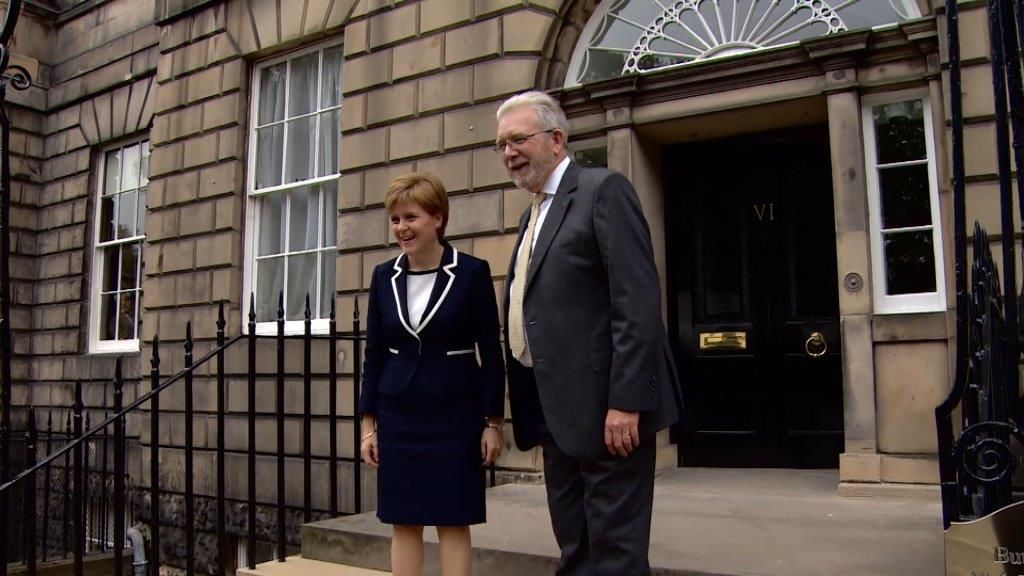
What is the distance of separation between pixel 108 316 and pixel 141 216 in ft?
5.09

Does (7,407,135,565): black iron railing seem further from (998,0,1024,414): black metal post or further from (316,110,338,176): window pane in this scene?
(998,0,1024,414): black metal post

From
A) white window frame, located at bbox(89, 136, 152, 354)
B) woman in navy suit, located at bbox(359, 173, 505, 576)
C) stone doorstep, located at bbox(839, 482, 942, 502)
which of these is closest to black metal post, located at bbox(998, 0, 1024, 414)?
woman in navy suit, located at bbox(359, 173, 505, 576)

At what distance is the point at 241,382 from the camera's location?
320 inches

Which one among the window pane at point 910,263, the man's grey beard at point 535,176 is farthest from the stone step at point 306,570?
the window pane at point 910,263

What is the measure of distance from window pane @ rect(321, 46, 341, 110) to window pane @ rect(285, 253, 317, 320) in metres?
1.56

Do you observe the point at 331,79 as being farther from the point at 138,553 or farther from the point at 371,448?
the point at 371,448

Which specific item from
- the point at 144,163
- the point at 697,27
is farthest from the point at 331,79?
the point at 144,163

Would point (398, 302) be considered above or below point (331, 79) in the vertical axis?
below

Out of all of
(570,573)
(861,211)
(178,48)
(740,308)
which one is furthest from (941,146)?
(178,48)

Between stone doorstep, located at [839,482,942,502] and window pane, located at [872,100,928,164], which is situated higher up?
window pane, located at [872,100,928,164]

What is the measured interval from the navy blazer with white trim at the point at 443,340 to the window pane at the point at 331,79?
18.2 feet

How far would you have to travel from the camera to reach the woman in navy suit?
2.91 metres

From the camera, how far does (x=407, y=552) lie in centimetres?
298

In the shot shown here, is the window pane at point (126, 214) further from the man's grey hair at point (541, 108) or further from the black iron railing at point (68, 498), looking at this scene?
the man's grey hair at point (541, 108)
